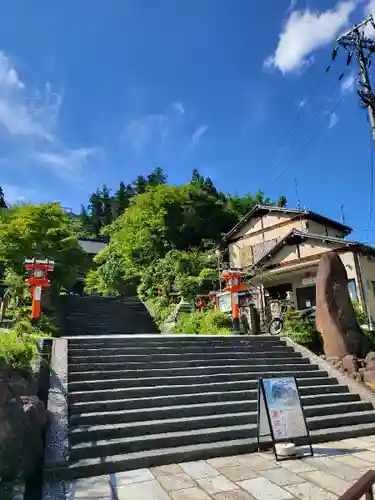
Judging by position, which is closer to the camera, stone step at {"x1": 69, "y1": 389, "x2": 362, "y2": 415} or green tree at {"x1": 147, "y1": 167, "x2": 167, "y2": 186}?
stone step at {"x1": 69, "y1": 389, "x2": 362, "y2": 415}

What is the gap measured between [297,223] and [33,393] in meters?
19.8

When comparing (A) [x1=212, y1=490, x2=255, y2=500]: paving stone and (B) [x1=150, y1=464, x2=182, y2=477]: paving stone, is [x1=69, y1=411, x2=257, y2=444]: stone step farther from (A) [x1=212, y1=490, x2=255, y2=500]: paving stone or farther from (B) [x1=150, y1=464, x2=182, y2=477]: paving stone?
(A) [x1=212, y1=490, x2=255, y2=500]: paving stone

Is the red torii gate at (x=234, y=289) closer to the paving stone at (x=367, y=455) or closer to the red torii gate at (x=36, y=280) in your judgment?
the red torii gate at (x=36, y=280)

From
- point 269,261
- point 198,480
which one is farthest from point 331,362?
point 269,261

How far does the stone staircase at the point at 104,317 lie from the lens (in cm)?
1592

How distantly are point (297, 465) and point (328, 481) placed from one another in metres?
0.66

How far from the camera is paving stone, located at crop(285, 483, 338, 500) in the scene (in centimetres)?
414

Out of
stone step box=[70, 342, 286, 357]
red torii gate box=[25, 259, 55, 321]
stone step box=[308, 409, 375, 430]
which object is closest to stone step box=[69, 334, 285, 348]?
stone step box=[70, 342, 286, 357]

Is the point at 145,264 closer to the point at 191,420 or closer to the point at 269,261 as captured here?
the point at 269,261

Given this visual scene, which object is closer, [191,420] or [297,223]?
[191,420]

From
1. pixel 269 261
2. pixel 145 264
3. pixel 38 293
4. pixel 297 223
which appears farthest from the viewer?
pixel 145 264

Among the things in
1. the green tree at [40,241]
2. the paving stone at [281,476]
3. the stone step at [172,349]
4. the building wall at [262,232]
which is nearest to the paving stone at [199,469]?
the paving stone at [281,476]

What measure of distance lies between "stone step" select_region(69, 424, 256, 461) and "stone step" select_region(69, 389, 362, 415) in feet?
Result: 2.59

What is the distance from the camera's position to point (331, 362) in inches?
381
